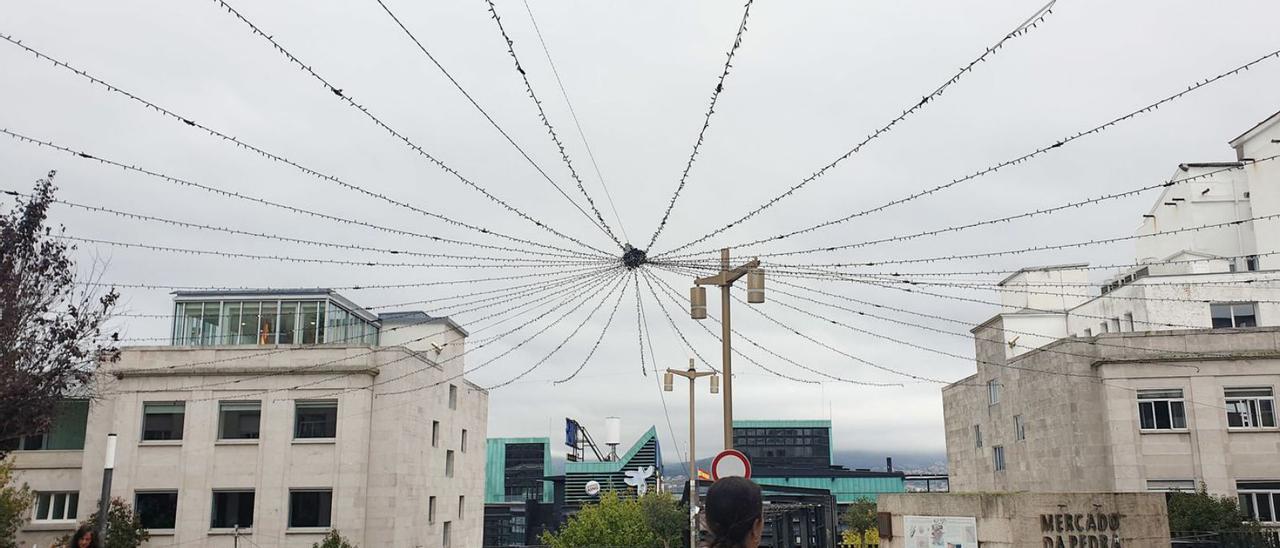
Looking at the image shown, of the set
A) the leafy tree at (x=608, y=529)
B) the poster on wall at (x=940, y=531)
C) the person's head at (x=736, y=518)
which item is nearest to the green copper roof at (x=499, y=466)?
the leafy tree at (x=608, y=529)

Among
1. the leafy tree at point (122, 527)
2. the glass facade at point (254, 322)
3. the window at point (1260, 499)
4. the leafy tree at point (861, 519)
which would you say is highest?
the glass facade at point (254, 322)

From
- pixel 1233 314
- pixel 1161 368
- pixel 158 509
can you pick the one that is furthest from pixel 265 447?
pixel 1233 314

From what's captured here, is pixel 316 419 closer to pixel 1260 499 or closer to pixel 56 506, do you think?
pixel 56 506

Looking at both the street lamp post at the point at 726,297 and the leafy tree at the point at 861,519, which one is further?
the leafy tree at the point at 861,519

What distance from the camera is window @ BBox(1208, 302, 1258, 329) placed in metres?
38.5

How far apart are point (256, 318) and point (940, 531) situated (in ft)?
98.1

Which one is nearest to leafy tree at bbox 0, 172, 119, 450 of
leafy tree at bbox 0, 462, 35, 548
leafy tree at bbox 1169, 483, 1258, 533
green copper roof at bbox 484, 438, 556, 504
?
leafy tree at bbox 0, 462, 35, 548

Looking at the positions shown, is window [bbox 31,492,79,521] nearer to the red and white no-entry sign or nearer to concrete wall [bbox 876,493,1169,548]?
the red and white no-entry sign

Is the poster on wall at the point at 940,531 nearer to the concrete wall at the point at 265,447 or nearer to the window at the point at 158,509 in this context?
the concrete wall at the point at 265,447

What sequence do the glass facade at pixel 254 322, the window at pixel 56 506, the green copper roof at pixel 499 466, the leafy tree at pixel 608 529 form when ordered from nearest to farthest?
the window at pixel 56 506 → the glass facade at pixel 254 322 → the leafy tree at pixel 608 529 → the green copper roof at pixel 499 466

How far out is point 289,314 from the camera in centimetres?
3994

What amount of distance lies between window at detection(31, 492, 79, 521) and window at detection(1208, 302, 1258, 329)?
48.0 meters

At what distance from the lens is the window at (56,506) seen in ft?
122

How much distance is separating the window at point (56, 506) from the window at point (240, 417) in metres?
6.95
